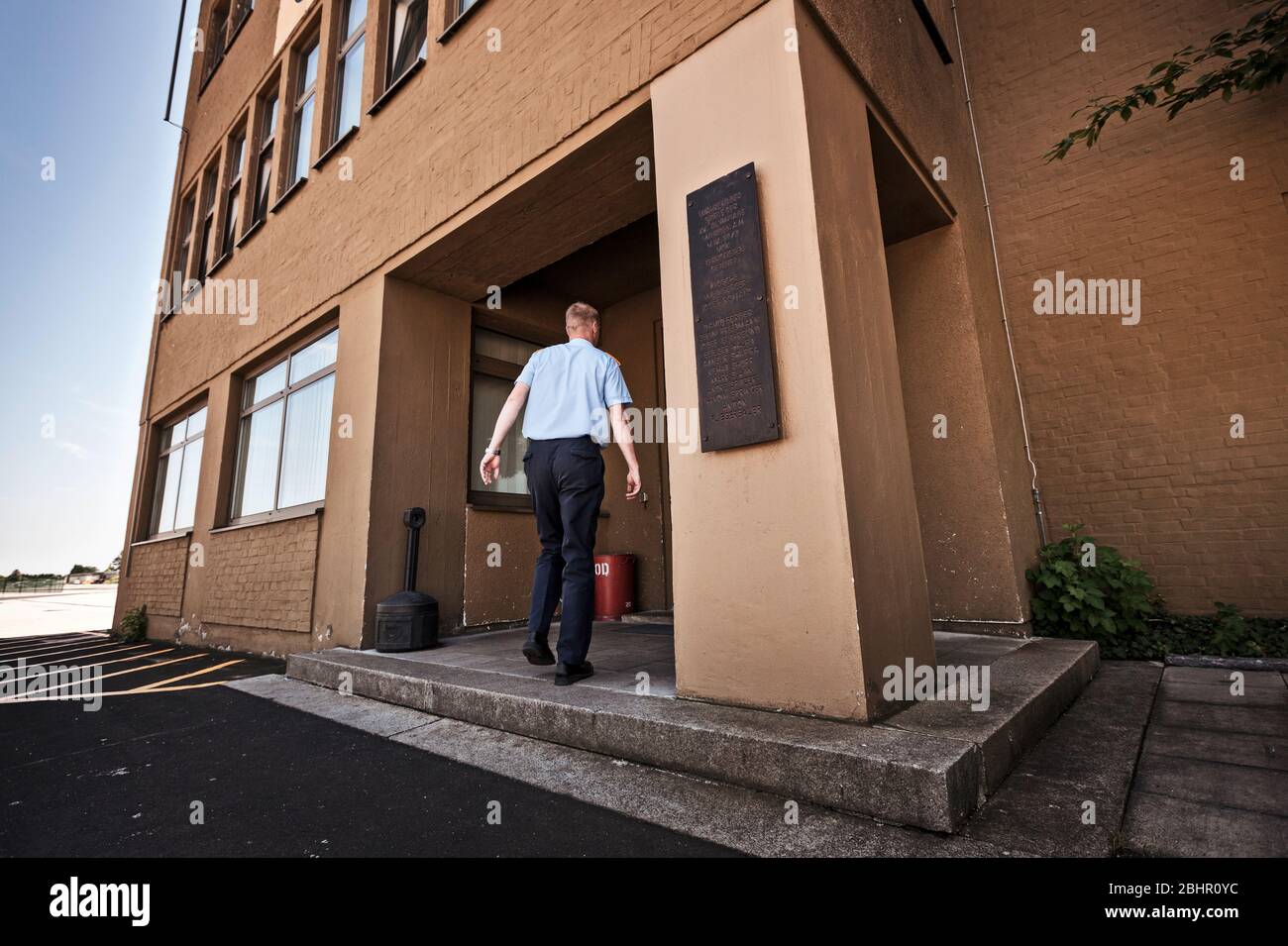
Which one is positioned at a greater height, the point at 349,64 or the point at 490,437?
the point at 349,64

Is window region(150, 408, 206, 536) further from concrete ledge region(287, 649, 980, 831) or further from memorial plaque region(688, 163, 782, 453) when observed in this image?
memorial plaque region(688, 163, 782, 453)

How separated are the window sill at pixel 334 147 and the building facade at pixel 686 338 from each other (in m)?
0.10

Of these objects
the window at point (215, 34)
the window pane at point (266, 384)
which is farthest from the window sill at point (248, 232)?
the window at point (215, 34)

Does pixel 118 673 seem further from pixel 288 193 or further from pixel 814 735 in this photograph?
pixel 814 735

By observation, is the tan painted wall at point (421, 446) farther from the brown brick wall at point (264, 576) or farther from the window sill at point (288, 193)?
the window sill at point (288, 193)

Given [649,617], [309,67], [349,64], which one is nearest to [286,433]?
[349,64]

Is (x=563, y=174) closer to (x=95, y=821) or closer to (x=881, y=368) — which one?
(x=881, y=368)

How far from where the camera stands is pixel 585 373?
3205mm

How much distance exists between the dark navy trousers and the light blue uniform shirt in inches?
2.6

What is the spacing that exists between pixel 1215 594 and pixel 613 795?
519 cm

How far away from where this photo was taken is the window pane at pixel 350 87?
6539mm

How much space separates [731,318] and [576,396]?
976 mm

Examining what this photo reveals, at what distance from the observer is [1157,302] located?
16.1ft

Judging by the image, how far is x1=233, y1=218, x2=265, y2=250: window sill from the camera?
297 inches
